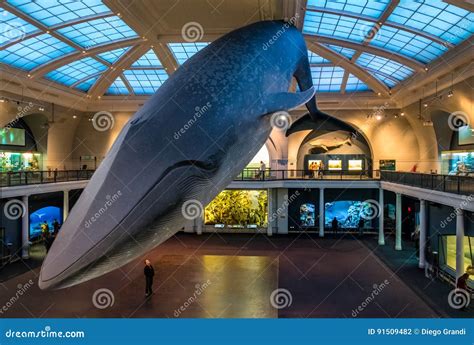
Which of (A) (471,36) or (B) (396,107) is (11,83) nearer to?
(A) (471,36)

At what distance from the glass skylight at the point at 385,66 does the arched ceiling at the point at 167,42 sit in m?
0.08

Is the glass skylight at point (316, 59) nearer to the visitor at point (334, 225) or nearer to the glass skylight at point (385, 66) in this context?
the glass skylight at point (385, 66)

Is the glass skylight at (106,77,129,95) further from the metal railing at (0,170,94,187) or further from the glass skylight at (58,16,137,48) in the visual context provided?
the metal railing at (0,170,94,187)

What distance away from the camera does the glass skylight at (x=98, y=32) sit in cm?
2289

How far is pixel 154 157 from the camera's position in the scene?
10.0 feet

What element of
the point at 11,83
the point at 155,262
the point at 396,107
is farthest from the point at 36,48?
the point at 396,107

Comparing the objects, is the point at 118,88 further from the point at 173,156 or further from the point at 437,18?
the point at 173,156

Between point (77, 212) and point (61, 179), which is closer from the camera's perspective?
point (77, 212)

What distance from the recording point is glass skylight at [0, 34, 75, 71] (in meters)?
23.3

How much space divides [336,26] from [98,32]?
49.6 feet

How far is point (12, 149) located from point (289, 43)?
32.0m

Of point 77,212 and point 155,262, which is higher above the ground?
point 77,212

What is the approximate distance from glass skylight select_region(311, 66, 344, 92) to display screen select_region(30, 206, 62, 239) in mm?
22822

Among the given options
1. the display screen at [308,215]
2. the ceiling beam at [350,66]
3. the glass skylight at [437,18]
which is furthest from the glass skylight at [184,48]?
the display screen at [308,215]
